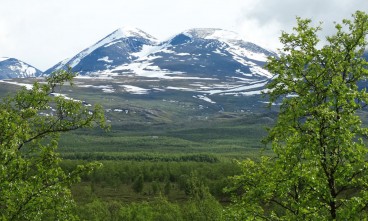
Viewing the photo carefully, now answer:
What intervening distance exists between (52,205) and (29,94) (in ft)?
18.4

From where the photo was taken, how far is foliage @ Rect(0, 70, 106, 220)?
18.5 m

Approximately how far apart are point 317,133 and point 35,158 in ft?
42.4

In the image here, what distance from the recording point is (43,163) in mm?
20547

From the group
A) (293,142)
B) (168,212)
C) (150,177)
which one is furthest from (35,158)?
(150,177)

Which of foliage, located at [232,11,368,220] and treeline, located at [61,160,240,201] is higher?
foliage, located at [232,11,368,220]

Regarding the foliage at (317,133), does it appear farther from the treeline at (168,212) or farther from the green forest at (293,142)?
the treeline at (168,212)

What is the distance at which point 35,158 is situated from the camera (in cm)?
2039

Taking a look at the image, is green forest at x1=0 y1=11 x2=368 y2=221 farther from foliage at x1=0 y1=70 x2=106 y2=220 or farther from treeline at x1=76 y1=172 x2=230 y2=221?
treeline at x1=76 y1=172 x2=230 y2=221

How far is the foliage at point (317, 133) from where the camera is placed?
18.2 m

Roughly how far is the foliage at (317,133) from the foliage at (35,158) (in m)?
8.18

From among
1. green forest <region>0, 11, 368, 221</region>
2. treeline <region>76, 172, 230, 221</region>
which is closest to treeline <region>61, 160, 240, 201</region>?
treeline <region>76, 172, 230, 221</region>

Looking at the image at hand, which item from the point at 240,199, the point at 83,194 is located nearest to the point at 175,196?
the point at 83,194

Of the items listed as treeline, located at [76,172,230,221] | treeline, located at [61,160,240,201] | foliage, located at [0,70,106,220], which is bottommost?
treeline, located at [61,160,240,201]

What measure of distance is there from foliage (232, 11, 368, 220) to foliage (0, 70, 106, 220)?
8180mm
